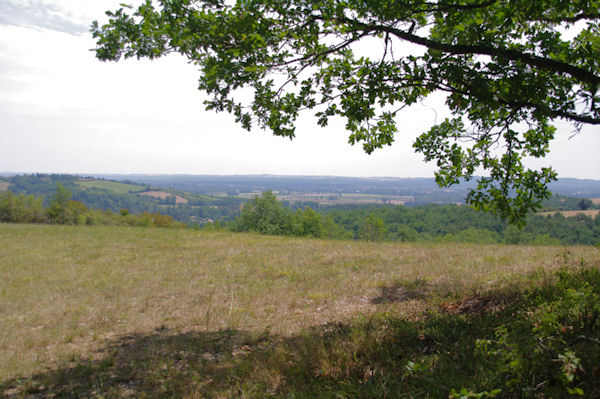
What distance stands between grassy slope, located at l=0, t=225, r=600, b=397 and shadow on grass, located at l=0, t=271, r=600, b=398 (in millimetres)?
31

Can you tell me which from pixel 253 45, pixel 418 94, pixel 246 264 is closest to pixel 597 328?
pixel 418 94

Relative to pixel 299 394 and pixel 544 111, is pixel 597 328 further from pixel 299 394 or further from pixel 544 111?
pixel 299 394

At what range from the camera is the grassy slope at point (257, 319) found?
4707 mm

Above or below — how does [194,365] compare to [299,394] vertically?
below

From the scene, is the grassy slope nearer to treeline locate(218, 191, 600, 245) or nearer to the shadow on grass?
the shadow on grass

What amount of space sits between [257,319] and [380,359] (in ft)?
13.8

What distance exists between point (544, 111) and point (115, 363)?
869 centimetres

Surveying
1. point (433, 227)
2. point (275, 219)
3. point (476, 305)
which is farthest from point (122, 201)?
point (476, 305)

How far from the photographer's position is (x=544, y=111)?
5.13m

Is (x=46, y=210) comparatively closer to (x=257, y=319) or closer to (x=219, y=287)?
(x=219, y=287)

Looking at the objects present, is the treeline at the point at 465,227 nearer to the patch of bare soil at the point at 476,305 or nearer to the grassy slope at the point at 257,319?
the grassy slope at the point at 257,319

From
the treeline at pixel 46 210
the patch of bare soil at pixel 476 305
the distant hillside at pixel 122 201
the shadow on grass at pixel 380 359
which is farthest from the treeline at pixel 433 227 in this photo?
the distant hillside at pixel 122 201

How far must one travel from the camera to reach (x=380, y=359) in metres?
4.64

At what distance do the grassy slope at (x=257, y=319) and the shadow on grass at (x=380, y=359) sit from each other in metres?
0.03
